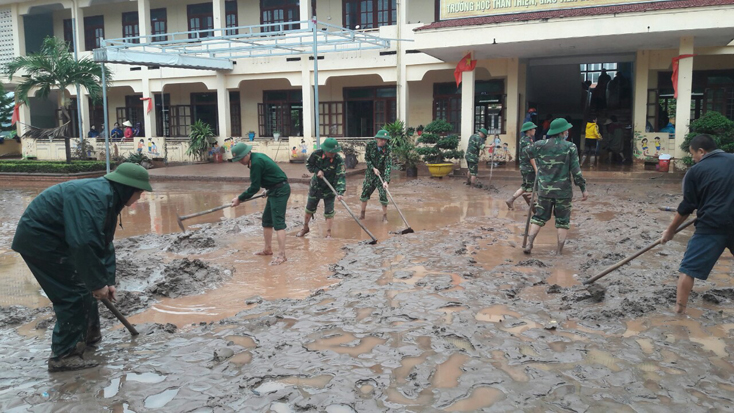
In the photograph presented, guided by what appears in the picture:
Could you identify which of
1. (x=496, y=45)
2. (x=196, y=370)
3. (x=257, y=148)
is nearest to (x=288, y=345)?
(x=196, y=370)

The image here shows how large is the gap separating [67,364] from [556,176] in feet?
18.0

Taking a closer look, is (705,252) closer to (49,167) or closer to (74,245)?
(74,245)

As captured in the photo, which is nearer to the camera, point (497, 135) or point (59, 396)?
point (59, 396)

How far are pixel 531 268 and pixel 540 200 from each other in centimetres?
96

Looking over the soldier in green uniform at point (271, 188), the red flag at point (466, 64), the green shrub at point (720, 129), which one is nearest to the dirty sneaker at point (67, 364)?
the soldier in green uniform at point (271, 188)

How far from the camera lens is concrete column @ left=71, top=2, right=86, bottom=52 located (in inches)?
866

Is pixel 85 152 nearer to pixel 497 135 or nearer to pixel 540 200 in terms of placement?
pixel 497 135

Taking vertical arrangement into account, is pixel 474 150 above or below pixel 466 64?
below

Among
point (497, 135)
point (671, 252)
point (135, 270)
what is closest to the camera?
point (135, 270)

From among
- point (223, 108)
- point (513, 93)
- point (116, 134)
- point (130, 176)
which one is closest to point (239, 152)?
point (130, 176)

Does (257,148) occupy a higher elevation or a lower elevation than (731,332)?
higher

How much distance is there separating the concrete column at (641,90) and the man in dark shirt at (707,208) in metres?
12.4

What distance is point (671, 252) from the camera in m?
7.24

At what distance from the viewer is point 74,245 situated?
12.1 feet
